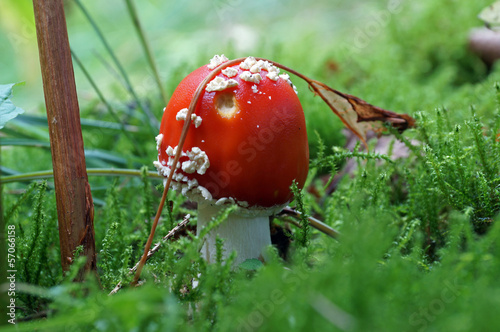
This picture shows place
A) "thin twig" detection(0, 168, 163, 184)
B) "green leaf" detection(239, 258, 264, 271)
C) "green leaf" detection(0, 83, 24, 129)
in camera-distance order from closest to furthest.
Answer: "green leaf" detection(0, 83, 24, 129), "green leaf" detection(239, 258, 264, 271), "thin twig" detection(0, 168, 163, 184)

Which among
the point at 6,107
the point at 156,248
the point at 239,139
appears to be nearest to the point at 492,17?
the point at 239,139

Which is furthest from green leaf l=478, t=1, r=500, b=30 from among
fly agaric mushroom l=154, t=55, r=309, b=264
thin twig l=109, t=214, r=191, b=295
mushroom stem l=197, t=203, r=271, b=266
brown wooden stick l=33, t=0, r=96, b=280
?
brown wooden stick l=33, t=0, r=96, b=280

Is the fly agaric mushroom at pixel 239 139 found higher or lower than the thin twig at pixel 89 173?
higher

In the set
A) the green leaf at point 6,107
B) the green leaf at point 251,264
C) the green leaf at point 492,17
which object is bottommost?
the green leaf at point 251,264

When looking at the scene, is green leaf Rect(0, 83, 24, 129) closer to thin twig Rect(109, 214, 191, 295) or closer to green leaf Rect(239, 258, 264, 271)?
thin twig Rect(109, 214, 191, 295)

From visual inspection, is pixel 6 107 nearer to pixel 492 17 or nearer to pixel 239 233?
pixel 239 233

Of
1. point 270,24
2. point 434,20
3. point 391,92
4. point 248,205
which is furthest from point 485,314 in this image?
point 270,24

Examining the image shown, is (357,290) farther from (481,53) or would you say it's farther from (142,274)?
(481,53)

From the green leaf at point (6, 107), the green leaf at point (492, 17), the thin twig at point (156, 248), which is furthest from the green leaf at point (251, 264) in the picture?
the green leaf at point (492, 17)

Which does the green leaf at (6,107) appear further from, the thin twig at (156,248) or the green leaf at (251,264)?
the green leaf at (251,264)
